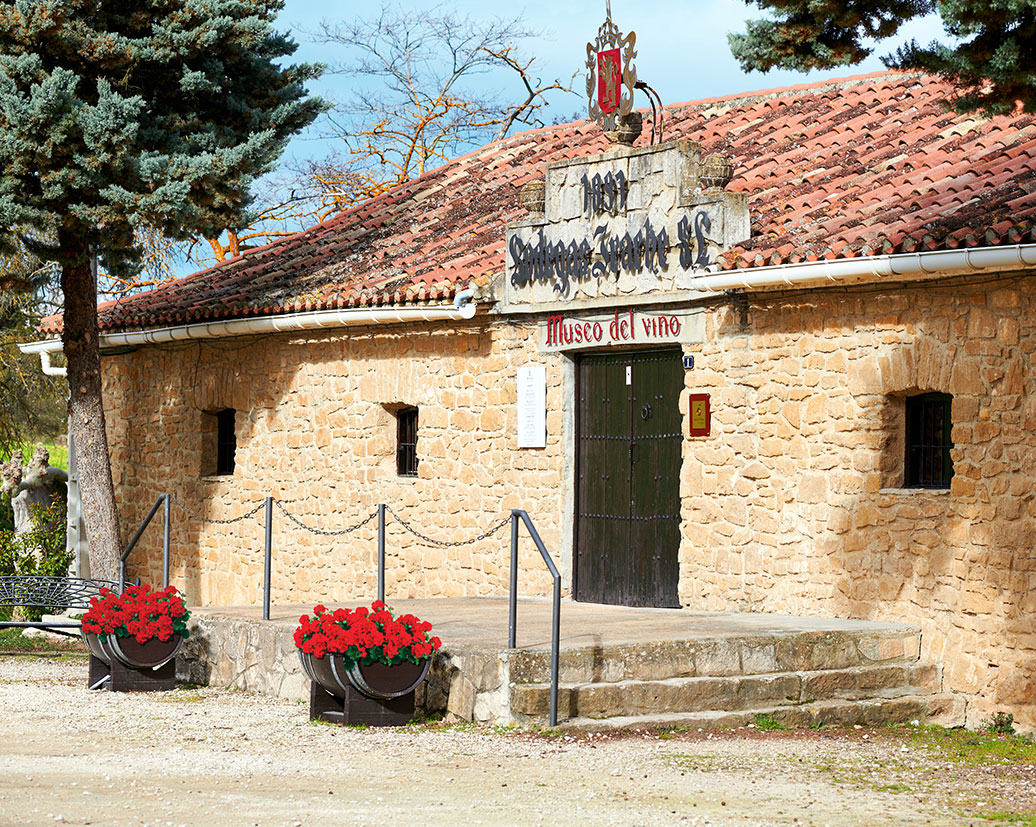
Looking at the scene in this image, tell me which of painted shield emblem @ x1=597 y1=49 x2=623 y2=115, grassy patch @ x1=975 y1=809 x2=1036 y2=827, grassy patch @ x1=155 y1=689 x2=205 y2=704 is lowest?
grassy patch @ x1=975 y1=809 x2=1036 y2=827

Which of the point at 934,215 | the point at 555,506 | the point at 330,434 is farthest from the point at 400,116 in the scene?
the point at 934,215

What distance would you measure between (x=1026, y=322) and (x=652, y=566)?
3.84 metres

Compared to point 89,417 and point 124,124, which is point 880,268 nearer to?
point 124,124

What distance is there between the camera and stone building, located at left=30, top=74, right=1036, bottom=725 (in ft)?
33.1

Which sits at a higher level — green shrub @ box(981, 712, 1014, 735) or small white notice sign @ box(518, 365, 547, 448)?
small white notice sign @ box(518, 365, 547, 448)

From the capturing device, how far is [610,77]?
1288cm

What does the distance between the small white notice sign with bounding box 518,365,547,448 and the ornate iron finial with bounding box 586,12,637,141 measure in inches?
86.4

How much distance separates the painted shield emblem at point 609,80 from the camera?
502 inches

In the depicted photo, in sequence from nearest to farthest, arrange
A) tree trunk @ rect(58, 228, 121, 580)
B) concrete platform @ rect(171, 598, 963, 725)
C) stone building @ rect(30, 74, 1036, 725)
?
concrete platform @ rect(171, 598, 963, 725)
stone building @ rect(30, 74, 1036, 725)
tree trunk @ rect(58, 228, 121, 580)

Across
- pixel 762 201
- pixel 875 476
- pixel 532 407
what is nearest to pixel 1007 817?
pixel 875 476

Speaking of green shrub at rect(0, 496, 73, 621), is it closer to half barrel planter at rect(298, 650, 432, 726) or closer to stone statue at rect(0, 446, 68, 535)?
stone statue at rect(0, 446, 68, 535)

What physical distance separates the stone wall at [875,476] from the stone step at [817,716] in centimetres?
22

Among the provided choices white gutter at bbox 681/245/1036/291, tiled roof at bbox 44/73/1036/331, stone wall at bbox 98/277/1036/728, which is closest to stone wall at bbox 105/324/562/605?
stone wall at bbox 98/277/1036/728

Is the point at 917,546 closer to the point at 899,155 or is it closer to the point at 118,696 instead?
the point at 899,155
